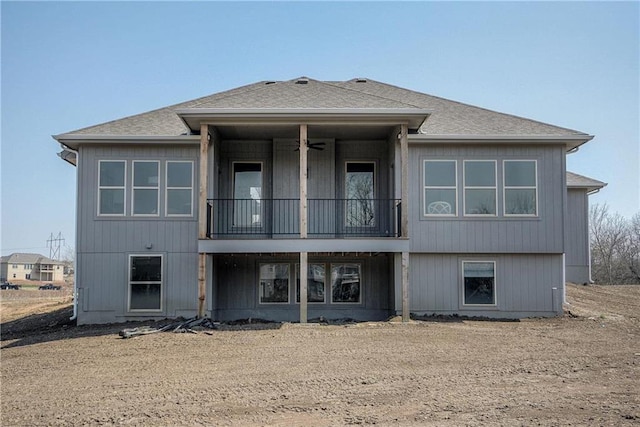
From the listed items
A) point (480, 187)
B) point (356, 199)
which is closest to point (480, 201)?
point (480, 187)

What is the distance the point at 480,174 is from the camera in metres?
13.8

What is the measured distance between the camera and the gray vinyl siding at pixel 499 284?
13555mm

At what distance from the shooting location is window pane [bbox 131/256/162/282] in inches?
531

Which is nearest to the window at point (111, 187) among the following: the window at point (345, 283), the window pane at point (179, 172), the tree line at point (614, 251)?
the window pane at point (179, 172)

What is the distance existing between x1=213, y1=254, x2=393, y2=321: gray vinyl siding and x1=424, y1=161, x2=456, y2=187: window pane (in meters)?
2.28

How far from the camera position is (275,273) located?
574 inches

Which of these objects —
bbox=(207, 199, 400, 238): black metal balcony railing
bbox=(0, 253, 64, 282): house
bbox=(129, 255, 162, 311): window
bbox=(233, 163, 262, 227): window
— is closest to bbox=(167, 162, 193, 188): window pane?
bbox=(207, 199, 400, 238): black metal balcony railing

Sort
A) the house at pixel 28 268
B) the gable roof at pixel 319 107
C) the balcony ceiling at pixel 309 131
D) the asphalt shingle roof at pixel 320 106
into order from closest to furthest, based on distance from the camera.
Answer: the gable roof at pixel 319 107, the asphalt shingle roof at pixel 320 106, the balcony ceiling at pixel 309 131, the house at pixel 28 268

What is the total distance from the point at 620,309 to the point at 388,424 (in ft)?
40.5

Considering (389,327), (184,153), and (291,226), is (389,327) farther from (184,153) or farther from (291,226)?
(184,153)

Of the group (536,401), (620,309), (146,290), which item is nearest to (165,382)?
(536,401)

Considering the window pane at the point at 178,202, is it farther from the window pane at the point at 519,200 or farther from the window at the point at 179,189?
the window pane at the point at 519,200

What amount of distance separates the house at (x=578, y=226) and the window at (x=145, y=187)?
46.1 ft

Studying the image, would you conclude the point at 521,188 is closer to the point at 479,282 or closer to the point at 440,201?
the point at 440,201
